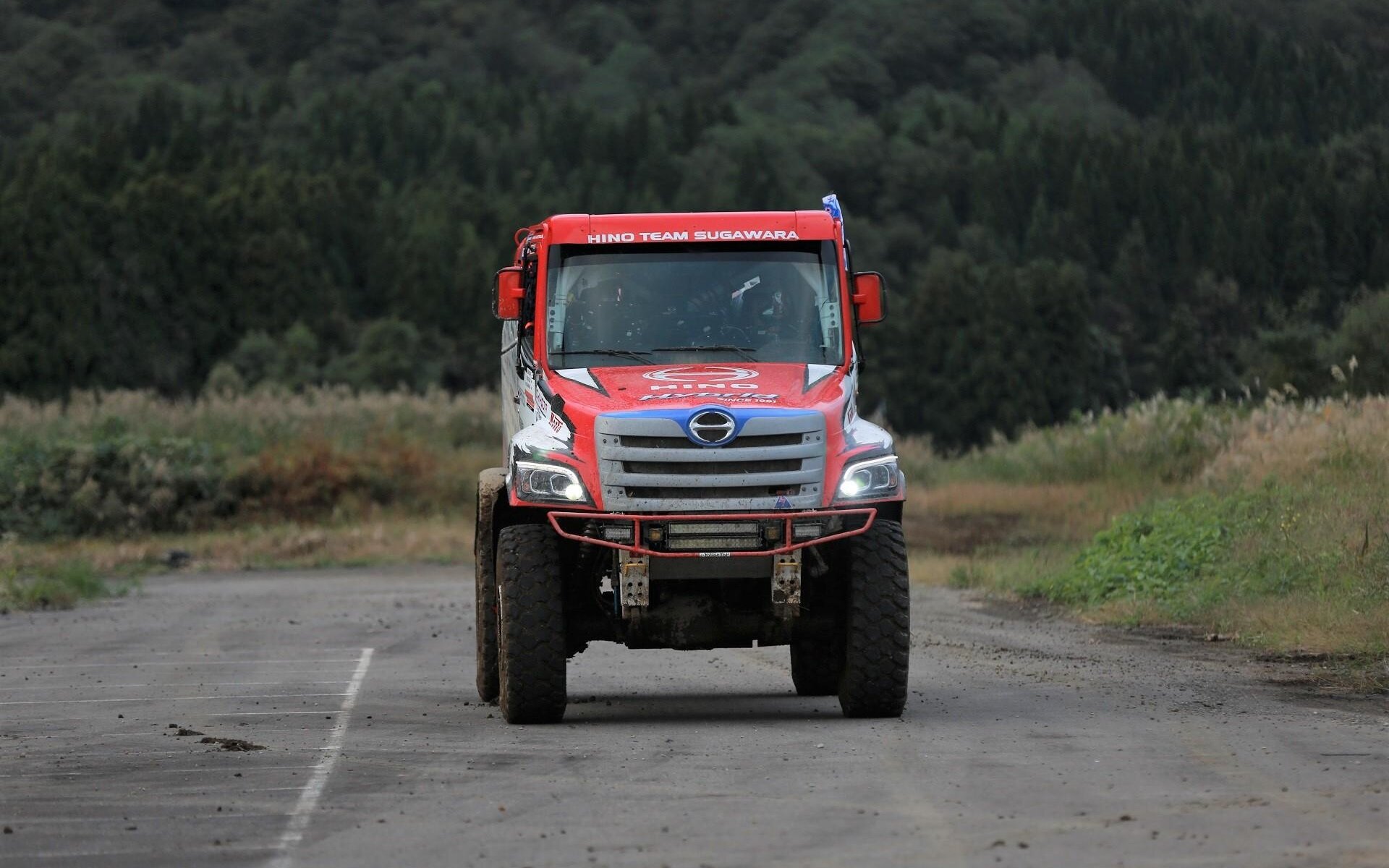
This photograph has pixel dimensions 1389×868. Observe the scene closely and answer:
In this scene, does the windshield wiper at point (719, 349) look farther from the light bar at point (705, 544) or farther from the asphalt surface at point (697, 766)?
the asphalt surface at point (697, 766)

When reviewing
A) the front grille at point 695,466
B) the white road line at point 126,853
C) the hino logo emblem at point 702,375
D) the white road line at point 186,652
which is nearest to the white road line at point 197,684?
the white road line at point 186,652

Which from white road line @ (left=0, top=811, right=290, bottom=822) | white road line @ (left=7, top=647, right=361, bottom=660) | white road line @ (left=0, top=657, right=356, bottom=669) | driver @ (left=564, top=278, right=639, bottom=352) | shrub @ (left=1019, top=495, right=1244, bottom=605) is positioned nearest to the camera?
white road line @ (left=0, top=811, right=290, bottom=822)

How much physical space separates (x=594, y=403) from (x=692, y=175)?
5912 inches

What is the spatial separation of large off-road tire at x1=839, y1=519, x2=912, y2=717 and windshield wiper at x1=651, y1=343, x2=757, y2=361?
5.22 feet

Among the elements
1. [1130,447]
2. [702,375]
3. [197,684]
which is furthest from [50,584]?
[1130,447]

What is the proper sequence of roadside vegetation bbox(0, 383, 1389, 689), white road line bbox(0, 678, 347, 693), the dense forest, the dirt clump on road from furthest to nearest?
the dense forest, roadside vegetation bbox(0, 383, 1389, 689), white road line bbox(0, 678, 347, 693), the dirt clump on road

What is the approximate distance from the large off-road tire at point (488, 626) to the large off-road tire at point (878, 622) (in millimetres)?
2983

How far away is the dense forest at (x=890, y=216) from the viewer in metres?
101

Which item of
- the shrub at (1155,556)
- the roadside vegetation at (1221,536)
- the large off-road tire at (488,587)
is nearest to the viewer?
the large off-road tire at (488,587)

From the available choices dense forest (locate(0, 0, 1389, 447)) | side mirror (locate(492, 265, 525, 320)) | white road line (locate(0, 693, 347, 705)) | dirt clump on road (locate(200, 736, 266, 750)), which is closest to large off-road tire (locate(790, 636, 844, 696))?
side mirror (locate(492, 265, 525, 320))

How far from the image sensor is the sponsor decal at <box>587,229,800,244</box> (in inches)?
625

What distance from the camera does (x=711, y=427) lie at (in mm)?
14383

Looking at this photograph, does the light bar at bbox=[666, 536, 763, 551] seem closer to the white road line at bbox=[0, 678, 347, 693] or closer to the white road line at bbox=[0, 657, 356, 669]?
the white road line at bbox=[0, 678, 347, 693]

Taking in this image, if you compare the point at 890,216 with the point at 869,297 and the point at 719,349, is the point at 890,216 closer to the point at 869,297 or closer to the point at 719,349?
the point at 869,297
